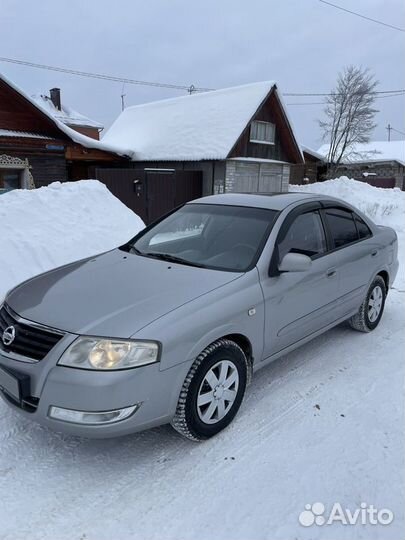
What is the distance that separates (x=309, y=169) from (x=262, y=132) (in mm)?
8133

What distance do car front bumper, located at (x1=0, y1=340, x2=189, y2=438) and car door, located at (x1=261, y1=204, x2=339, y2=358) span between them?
1.01 m

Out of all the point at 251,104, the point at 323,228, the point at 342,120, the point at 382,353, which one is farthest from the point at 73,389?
the point at 342,120

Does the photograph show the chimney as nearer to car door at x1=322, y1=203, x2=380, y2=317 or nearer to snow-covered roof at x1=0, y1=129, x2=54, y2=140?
snow-covered roof at x1=0, y1=129, x2=54, y2=140

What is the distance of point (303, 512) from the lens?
7.57 ft

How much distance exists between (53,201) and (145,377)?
18.7 ft

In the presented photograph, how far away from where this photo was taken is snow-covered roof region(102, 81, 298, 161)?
1670cm

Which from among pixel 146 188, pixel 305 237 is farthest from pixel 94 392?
pixel 146 188

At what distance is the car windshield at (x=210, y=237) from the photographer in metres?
3.37

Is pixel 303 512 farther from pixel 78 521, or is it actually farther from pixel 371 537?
pixel 78 521

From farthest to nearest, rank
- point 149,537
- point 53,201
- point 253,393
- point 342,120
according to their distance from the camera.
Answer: point 342,120, point 53,201, point 253,393, point 149,537

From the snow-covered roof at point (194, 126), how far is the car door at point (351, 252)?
39.4 ft

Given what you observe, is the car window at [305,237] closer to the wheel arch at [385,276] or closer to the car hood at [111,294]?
the car hood at [111,294]

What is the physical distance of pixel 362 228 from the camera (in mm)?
4590

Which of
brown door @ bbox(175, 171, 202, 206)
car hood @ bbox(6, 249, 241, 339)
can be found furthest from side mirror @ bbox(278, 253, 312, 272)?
brown door @ bbox(175, 171, 202, 206)
